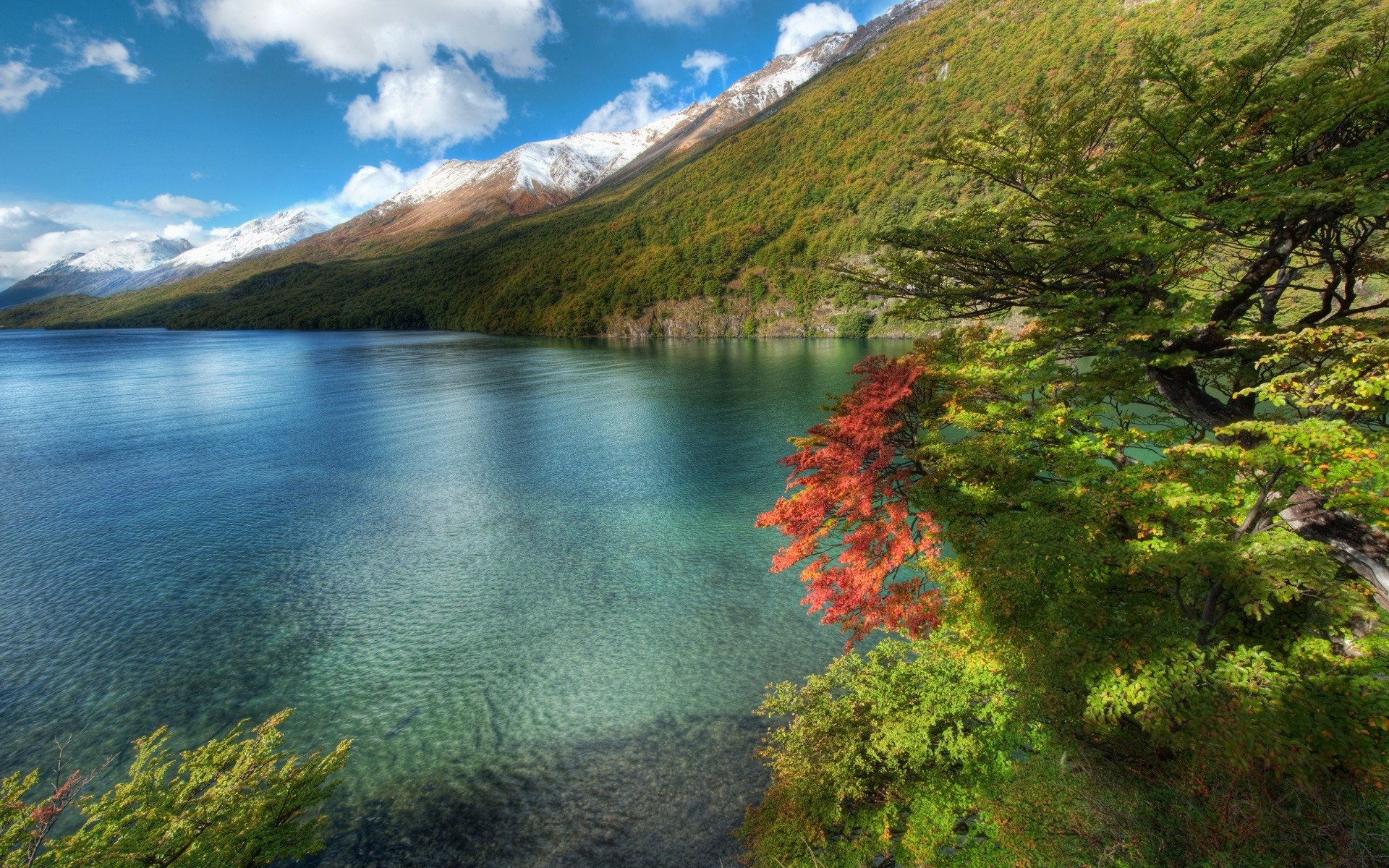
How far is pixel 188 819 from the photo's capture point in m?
6.51

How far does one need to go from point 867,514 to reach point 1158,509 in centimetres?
519

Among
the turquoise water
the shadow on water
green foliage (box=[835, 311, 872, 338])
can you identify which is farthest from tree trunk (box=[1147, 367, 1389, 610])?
green foliage (box=[835, 311, 872, 338])

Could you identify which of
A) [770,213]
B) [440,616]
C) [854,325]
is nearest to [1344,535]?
[440,616]

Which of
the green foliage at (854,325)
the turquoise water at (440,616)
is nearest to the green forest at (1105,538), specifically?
the turquoise water at (440,616)

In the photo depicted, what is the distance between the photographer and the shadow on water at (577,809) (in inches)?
330

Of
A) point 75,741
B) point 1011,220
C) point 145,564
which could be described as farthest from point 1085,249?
point 145,564

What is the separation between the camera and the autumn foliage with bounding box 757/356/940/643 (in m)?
11.9

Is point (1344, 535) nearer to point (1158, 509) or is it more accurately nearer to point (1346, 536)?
point (1346, 536)

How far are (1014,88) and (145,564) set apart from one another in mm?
138949

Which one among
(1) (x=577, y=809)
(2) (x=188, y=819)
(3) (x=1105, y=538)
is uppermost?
(3) (x=1105, y=538)

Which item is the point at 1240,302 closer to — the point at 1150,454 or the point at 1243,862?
the point at 1243,862

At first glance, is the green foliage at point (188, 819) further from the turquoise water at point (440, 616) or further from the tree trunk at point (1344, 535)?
the tree trunk at point (1344, 535)

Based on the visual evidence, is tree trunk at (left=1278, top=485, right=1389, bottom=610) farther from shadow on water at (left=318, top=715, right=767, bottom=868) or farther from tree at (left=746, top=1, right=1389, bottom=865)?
shadow on water at (left=318, top=715, right=767, bottom=868)

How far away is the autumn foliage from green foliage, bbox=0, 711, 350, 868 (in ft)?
31.9
